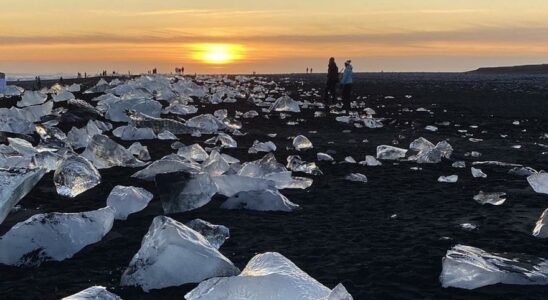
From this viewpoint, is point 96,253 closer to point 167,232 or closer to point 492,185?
point 167,232

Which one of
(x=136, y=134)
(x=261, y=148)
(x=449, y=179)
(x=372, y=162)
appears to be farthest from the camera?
(x=136, y=134)

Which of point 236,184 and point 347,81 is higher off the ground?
point 347,81

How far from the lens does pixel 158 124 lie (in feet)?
32.8

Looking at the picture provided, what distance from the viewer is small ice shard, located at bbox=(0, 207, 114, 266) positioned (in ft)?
11.1

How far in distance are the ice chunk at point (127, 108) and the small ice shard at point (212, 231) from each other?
8.04m

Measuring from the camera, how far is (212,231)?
3.89 meters

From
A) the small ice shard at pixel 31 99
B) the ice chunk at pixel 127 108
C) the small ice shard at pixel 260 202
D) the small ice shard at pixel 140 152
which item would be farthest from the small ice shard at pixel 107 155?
the small ice shard at pixel 31 99

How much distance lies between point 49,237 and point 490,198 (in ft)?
13.1

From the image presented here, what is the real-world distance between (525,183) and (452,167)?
1.11 m

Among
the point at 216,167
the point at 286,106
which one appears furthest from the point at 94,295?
the point at 286,106

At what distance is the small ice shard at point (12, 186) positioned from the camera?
3752mm

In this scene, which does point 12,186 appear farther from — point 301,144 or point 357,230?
point 301,144

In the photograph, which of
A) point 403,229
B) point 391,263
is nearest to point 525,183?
point 403,229

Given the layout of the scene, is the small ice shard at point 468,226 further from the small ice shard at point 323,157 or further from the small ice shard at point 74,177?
the small ice shard at point 74,177
